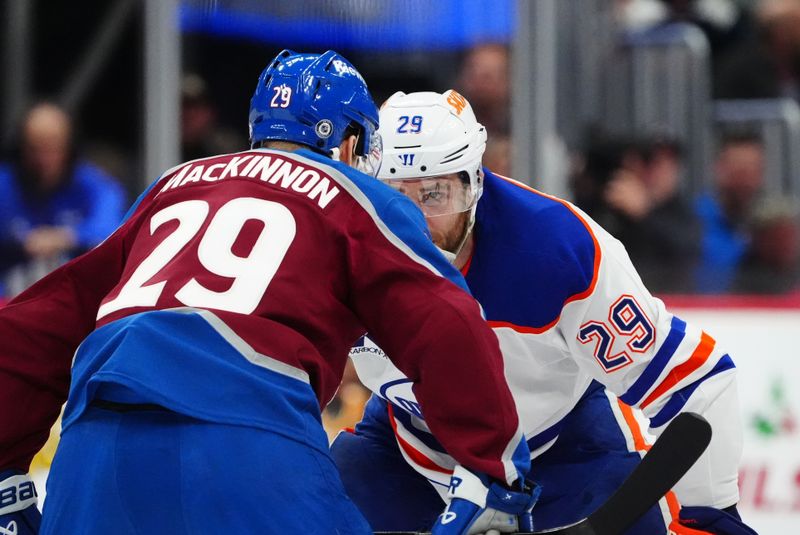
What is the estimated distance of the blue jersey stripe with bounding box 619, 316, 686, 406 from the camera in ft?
9.31

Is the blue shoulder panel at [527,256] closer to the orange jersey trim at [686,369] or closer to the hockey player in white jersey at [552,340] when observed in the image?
the hockey player in white jersey at [552,340]

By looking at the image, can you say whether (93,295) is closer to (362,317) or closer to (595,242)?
(362,317)

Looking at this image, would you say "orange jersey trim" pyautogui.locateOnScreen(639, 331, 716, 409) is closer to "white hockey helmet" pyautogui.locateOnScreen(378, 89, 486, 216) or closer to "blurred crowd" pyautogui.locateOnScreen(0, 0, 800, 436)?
"white hockey helmet" pyautogui.locateOnScreen(378, 89, 486, 216)

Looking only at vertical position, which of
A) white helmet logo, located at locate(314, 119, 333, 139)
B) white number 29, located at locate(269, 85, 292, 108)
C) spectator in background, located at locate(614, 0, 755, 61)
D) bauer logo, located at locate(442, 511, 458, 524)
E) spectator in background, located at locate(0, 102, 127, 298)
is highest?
white number 29, located at locate(269, 85, 292, 108)

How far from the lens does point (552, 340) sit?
2936mm

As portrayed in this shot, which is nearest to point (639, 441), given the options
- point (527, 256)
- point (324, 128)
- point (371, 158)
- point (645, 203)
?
point (527, 256)

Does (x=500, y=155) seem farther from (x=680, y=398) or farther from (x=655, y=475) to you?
(x=655, y=475)

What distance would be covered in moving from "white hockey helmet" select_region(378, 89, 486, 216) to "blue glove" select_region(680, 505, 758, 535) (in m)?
0.78

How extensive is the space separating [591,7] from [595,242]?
3.20 m

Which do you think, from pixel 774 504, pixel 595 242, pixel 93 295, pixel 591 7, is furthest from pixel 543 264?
pixel 591 7

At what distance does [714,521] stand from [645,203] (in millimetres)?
2692

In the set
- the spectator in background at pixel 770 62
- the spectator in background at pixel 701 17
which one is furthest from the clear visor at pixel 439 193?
the spectator in background at pixel 701 17

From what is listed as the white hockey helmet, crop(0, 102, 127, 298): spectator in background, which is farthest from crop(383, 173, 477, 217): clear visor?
crop(0, 102, 127, 298): spectator in background

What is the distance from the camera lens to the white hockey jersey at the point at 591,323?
2.82m
